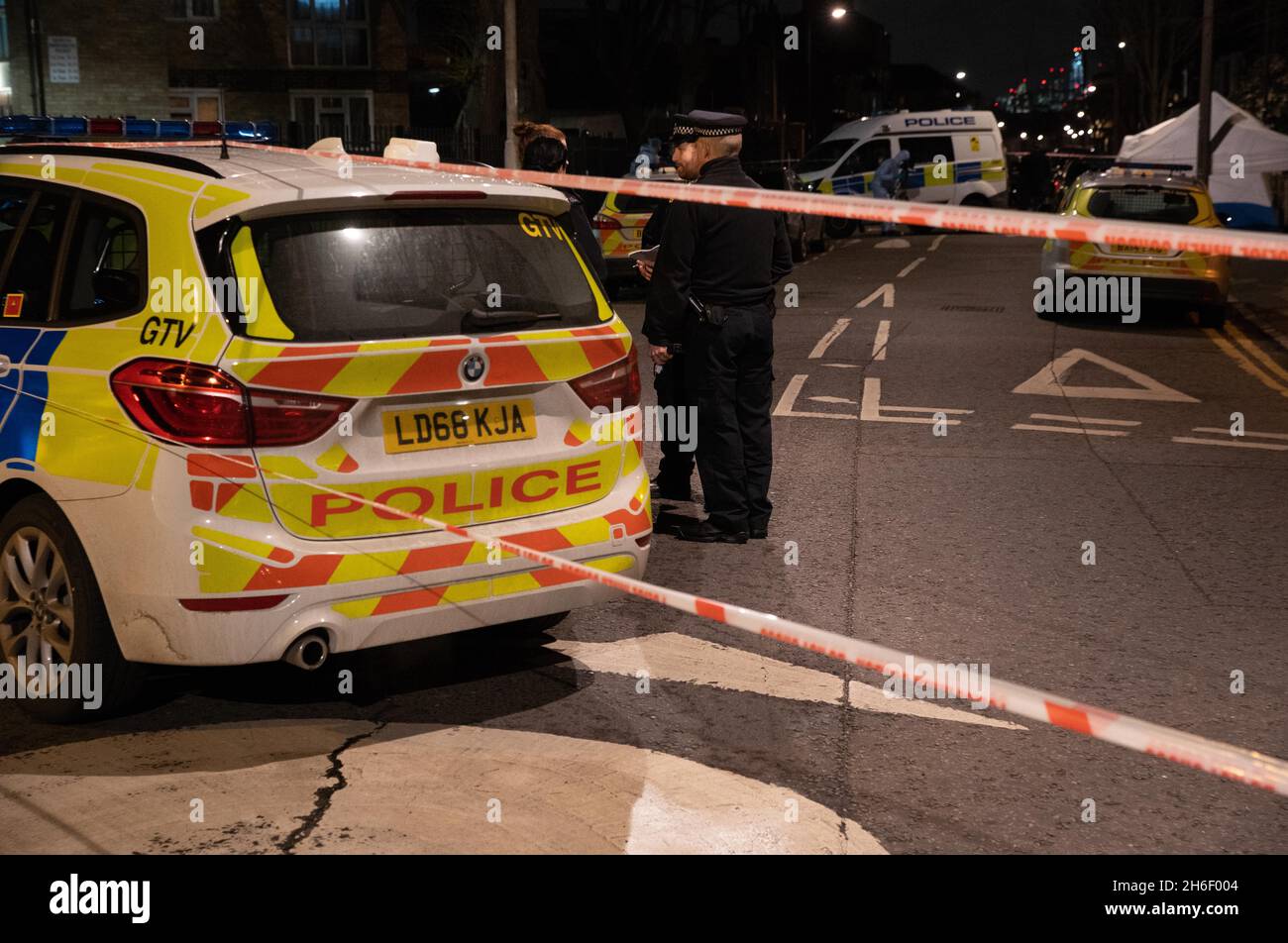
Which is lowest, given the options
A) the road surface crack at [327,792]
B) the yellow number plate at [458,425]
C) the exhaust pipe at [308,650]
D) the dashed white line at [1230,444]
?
the dashed white line at [1230,444]

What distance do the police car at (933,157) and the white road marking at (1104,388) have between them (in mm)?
22596

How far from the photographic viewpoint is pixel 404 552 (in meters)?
4.68

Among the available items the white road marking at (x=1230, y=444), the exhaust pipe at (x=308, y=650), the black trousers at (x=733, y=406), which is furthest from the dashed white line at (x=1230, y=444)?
the exhaust pipe at (x=308, y=650)

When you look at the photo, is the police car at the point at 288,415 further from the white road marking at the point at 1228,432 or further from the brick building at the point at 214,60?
the brick building at the point at 214,60

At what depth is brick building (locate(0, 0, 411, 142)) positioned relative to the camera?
36.6 m

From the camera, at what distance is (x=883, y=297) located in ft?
65.5

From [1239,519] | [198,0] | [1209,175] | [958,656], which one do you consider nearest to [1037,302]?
[1239,519]

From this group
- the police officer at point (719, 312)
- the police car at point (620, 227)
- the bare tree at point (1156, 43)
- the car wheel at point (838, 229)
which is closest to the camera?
the police officer at point (719, 312)

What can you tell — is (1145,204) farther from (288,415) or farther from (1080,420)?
(288,415)

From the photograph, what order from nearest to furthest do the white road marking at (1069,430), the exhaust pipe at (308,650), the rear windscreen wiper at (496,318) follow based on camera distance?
the exhaust pipe at (308,650) → the rear windscreen wiper at (496,318) → the white road marking at (1069,430)

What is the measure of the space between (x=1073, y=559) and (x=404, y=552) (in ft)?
12.5

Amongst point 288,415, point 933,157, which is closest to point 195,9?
point 933,157

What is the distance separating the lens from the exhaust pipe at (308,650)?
4.58 meters

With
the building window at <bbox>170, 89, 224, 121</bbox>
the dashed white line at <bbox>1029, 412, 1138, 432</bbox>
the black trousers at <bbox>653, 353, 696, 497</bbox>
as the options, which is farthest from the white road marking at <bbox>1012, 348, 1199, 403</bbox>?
the building window at <bbox>170, 89, 224, 121</bbox>
